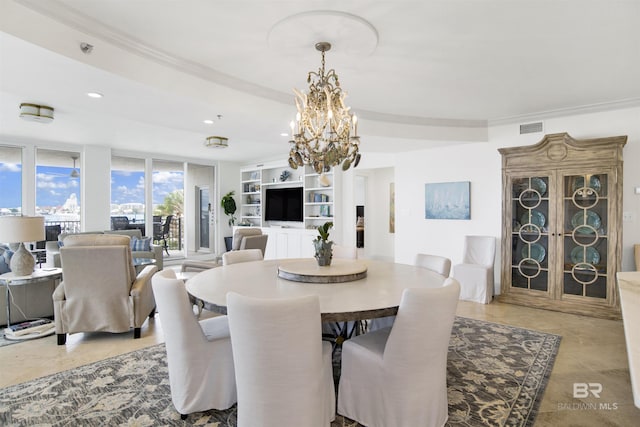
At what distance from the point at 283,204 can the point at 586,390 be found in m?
6.42

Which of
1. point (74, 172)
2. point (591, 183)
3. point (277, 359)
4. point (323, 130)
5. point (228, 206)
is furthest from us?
point (228, 206)

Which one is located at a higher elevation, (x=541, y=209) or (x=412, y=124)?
(x=412, y=124)

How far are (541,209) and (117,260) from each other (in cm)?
489

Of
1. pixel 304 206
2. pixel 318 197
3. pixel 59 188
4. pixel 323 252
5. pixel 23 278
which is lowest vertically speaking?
pixel 23 278

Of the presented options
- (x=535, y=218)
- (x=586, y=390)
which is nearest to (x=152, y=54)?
(x=586, y=390)

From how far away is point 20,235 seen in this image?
3502 millimetres

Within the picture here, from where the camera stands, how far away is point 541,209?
181 inches

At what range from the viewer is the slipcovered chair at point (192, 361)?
2.02 metres

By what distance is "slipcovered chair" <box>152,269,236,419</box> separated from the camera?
202cm

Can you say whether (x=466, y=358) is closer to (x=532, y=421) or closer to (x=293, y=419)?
(x=532, y=421)

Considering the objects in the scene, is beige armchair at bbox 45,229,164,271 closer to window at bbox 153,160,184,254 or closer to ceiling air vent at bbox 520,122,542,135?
window at bbox 153,160,184,254

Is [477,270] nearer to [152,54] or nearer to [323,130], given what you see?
[323,130]

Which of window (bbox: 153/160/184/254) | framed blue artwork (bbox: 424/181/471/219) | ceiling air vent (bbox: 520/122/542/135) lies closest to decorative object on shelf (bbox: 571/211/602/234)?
ceiling air vent (bbox: 520/122/542/135)

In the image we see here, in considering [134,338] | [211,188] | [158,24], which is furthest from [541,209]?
[211,188]
